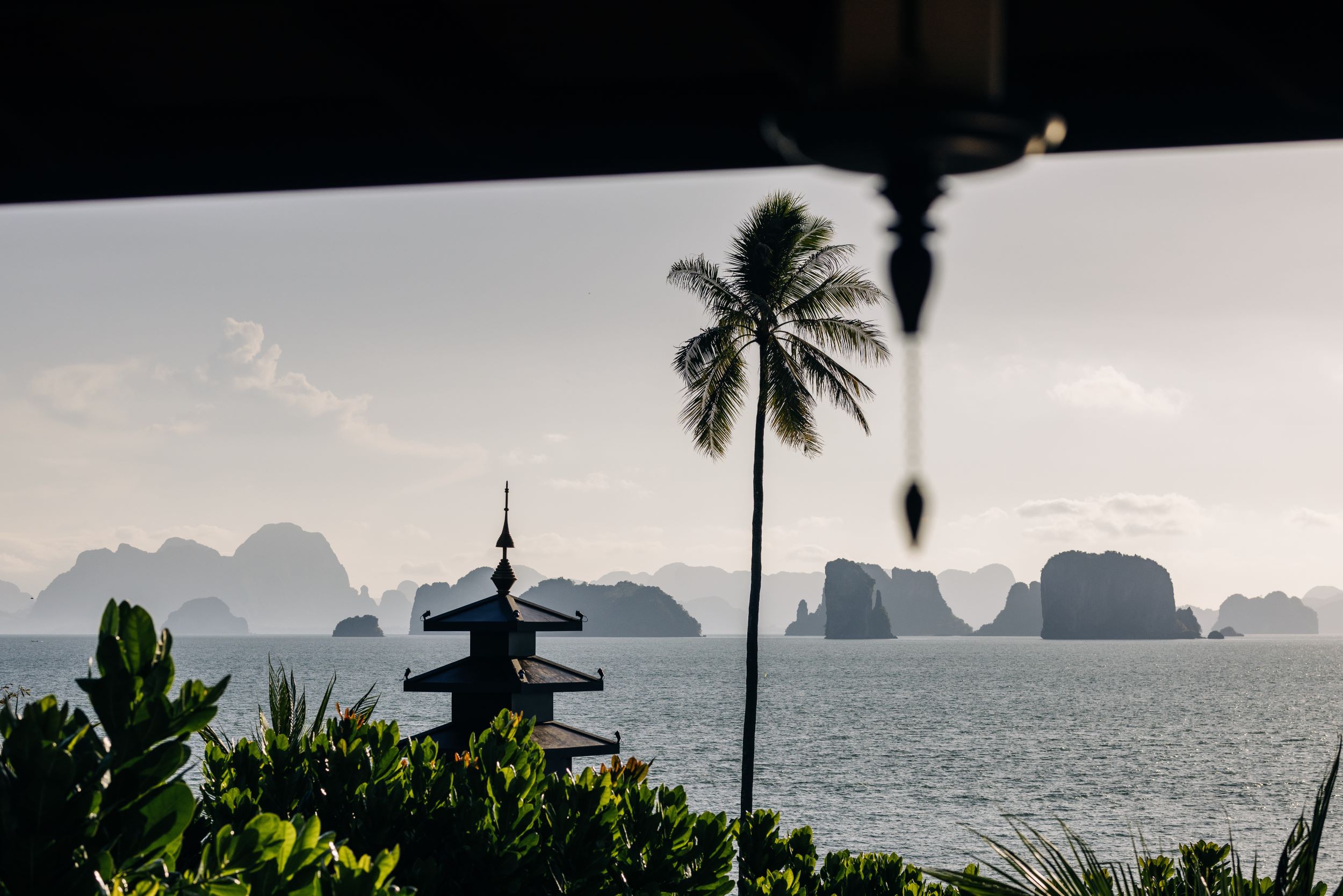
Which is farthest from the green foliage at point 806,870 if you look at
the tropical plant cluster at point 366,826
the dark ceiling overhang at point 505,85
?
the dark ceiling overhang at point 505,85

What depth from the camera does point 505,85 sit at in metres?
1.61

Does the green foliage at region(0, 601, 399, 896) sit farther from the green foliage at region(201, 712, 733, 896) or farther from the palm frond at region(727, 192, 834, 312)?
the palm frond at region(727, 192, 834, 312)

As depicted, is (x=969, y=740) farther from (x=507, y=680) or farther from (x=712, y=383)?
(x=507, y=680)

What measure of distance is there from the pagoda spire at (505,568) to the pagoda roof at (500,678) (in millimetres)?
864

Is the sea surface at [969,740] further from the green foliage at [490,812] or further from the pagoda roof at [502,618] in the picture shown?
the pagoda roof at [502,618]

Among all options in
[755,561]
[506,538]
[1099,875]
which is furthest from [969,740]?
[1099,875]

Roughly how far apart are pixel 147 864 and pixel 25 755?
1.39ft

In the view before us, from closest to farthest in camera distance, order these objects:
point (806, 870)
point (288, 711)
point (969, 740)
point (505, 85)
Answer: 1. point (505, 85)
2. point (806, 870)
3. point (288, 711)
4. point (969, 740)

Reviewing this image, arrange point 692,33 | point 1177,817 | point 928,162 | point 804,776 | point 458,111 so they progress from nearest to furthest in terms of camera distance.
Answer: point 928,162 → point 692,33 → point 458,111 → point 1177,817 → point 804,776

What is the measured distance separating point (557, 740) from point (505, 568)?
2.34m

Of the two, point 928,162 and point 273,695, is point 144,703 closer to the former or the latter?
point 928,162

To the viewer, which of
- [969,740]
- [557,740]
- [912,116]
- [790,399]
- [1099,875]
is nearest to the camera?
[912,116]

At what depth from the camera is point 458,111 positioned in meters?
1.60

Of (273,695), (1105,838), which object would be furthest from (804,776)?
(273,695)
